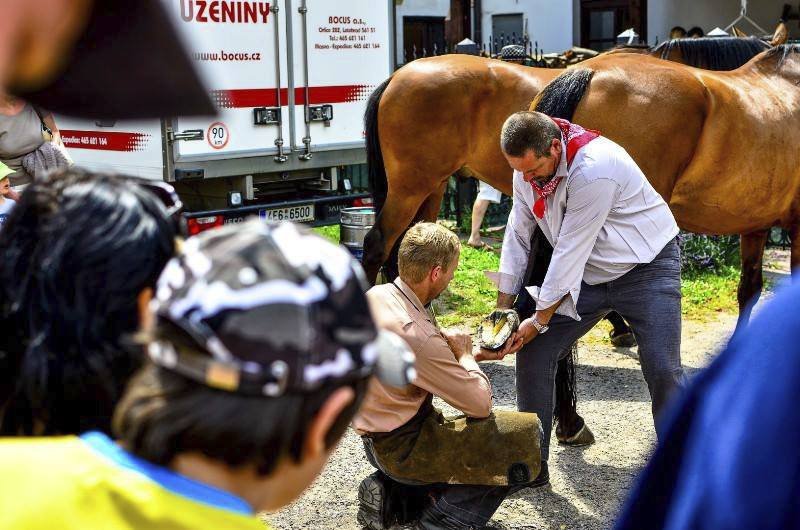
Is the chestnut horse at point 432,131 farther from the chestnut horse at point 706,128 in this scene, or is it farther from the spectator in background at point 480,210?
the spectator in background at point 480,210

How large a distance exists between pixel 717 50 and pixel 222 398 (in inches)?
274

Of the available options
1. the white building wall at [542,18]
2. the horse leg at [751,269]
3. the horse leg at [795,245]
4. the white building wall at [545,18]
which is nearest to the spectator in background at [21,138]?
the horse leg at [751,269]

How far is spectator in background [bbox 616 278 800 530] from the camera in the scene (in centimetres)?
94

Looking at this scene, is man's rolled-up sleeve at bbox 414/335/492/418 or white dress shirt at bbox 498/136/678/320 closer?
man's rolled-up sleeve at bbox 414/335/492/418

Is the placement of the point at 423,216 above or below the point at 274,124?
below

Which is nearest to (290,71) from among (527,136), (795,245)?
(795,245)

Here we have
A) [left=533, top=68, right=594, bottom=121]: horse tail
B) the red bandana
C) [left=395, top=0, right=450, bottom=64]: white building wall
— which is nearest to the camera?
the red bandana

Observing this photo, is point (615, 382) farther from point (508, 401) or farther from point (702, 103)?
point (702, 103)

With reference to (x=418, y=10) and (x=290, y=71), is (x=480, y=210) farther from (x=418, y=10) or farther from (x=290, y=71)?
(x=418, y=10)

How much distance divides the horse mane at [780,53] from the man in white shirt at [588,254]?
8.86 feet

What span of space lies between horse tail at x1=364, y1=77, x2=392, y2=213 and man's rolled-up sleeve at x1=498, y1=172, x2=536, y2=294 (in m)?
2.42

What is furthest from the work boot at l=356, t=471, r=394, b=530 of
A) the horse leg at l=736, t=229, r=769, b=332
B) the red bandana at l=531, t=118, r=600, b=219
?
the horse leg at l=736, t=229, r=769, b=332

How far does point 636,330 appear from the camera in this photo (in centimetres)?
411

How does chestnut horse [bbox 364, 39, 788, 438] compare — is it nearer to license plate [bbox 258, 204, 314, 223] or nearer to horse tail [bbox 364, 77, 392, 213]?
horse tail [bbox 364, 77, 392, 213]
